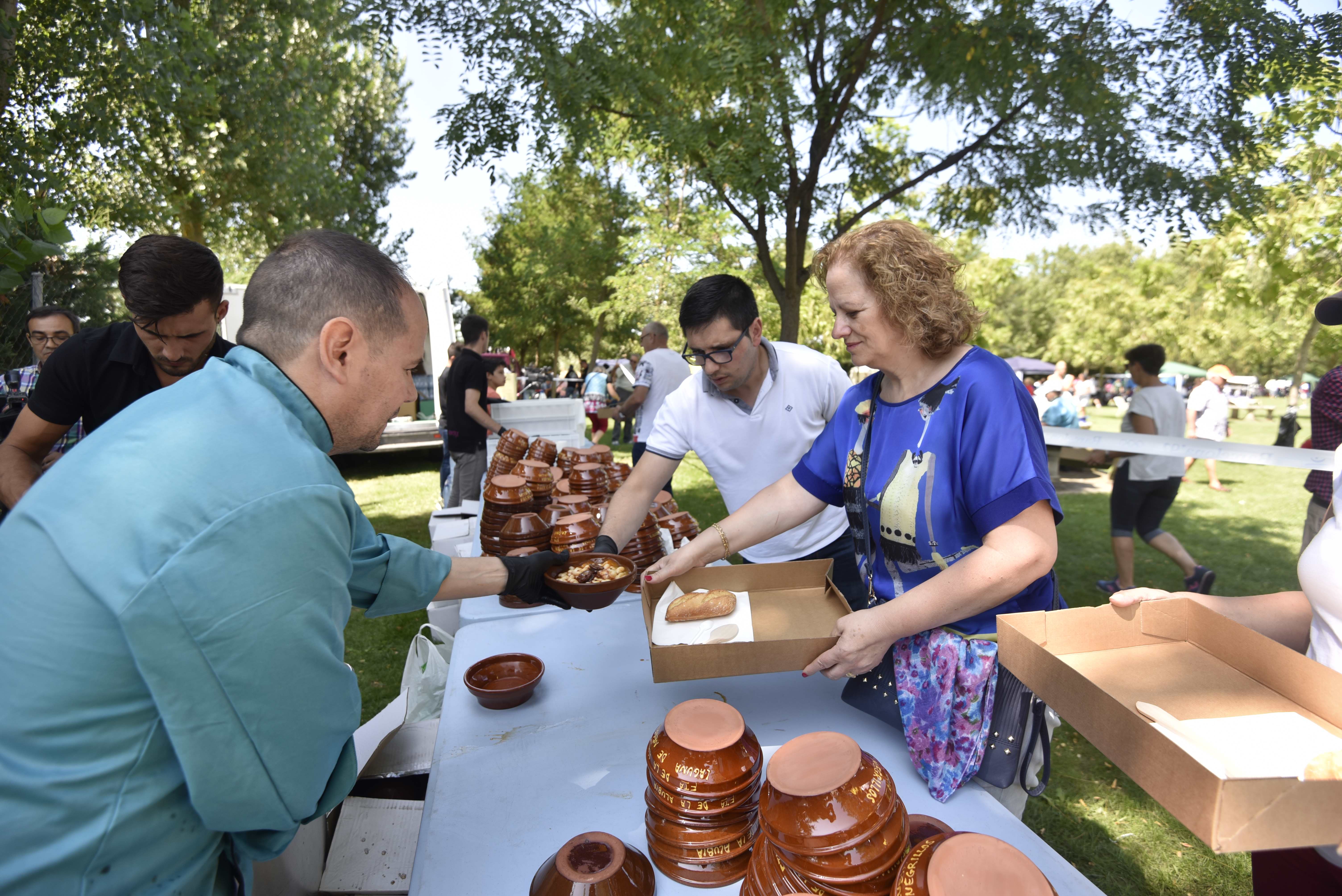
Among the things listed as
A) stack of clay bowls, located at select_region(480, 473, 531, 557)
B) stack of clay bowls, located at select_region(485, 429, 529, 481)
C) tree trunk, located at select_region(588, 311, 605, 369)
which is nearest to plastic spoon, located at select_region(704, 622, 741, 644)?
stack of clay bowls, located at select_region(480, 473, 531, 557)

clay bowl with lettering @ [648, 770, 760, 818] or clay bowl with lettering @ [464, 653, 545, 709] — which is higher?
clay bowl with lettering @ [648, 770, 760, 818]

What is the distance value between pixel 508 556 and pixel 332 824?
3.08 ft

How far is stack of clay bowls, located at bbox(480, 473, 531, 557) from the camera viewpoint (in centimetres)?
301

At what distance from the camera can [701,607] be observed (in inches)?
79.7

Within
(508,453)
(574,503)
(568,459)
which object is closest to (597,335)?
(508,453)

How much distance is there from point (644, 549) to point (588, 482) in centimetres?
A: 114

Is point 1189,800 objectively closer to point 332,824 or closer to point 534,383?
point 332,824

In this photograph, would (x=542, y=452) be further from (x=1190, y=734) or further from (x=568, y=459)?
(x=1190, y=734)

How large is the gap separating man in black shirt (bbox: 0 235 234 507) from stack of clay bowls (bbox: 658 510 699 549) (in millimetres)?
2006

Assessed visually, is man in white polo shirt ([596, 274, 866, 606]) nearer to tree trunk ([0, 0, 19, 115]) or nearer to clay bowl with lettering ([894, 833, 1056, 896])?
clay bowl with lettering ([894, 833, 1056, 896])

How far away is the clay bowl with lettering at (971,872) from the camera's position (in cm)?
88

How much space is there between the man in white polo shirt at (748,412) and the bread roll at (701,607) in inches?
30.1

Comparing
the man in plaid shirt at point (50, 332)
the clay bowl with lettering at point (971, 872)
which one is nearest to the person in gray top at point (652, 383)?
the man in plaid shirt at point (50, 332)

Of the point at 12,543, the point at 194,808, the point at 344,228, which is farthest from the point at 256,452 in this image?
the point at 344,228
